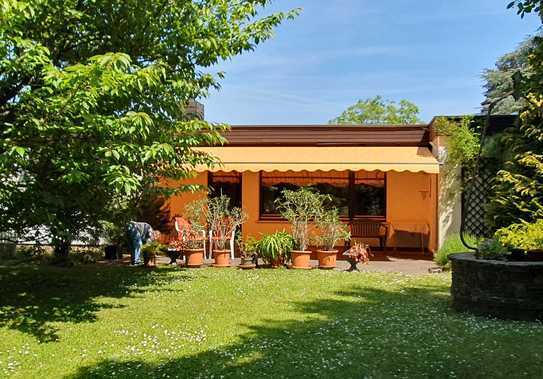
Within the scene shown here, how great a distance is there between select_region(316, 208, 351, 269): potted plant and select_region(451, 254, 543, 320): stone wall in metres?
5.84

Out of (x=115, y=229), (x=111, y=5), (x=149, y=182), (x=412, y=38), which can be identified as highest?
(x=412, y=38)

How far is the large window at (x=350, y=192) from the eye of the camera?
20.2 meters

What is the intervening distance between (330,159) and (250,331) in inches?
420

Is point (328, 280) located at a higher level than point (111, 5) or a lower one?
lower

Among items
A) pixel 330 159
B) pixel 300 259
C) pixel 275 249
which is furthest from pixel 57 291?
pixel 330 159

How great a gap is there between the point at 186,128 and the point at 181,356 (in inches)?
189

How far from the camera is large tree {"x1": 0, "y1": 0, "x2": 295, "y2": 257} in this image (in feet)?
22.6

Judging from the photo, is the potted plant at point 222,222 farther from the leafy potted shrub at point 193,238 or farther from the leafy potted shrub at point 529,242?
the leafy potted shrub at point 529,242

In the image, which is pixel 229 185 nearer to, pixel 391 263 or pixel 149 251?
pixel 149 251

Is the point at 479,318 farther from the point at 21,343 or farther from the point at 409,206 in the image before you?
the point at 409,206

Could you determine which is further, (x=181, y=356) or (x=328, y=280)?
(x=328, y=280)

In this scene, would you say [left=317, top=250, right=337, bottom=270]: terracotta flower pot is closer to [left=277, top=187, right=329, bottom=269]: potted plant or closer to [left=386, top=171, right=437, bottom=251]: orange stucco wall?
[left=277, top=187, right=329, bottom=269]: potted plant

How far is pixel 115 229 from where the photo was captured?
15383 mm

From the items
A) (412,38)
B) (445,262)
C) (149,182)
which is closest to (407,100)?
(412,38)
